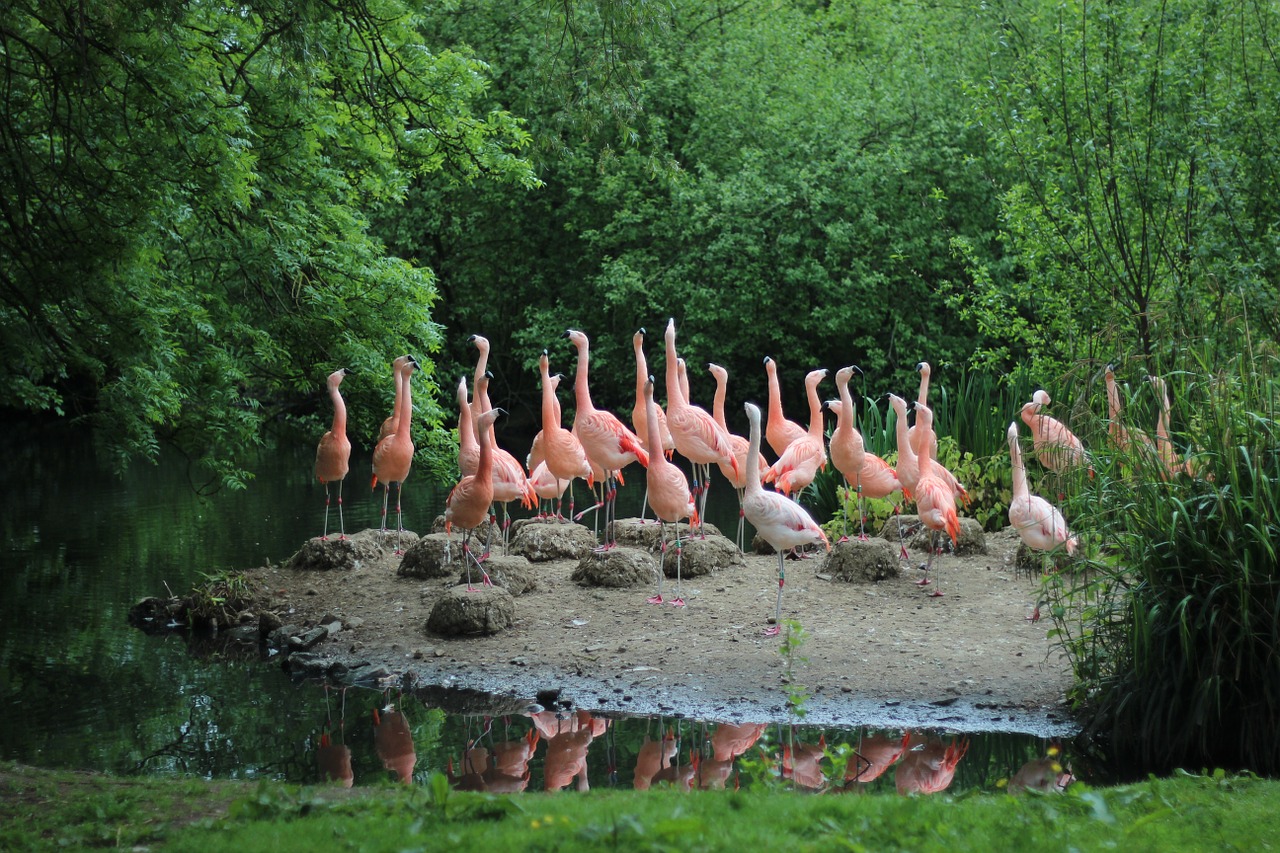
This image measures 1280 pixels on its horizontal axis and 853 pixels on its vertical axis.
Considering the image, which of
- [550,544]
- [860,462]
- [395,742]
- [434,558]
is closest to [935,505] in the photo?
[860,462]

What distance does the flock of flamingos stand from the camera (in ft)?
29.1

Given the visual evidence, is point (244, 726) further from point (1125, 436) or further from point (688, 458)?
point (1125, 436)

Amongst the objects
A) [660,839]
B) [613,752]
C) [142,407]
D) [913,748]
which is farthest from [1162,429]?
[142,407]

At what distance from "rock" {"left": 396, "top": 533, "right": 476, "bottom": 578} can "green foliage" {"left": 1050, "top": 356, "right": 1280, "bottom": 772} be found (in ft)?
18.6

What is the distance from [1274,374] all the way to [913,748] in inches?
119

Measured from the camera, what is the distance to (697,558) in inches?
414

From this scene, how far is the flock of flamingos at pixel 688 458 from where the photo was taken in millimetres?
8859

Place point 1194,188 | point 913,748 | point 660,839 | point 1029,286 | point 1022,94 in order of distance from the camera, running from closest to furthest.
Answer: point 660,839
point 913,748
point 1194,188
point 1022,94
point 1029,286

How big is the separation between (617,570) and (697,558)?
2.66ft

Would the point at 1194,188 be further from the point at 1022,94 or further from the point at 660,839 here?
the point at 660,839

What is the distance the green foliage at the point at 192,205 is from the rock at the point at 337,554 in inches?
47.1

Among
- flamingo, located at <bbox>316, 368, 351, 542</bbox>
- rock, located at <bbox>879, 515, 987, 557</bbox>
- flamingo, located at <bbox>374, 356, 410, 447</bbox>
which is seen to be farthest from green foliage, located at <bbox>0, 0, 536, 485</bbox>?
rock, located at <bbox>879, 515, 987, 557</bbox>

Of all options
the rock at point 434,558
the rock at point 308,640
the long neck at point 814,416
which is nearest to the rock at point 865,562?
the long neck at point 814,416

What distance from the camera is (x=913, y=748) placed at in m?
6.68
